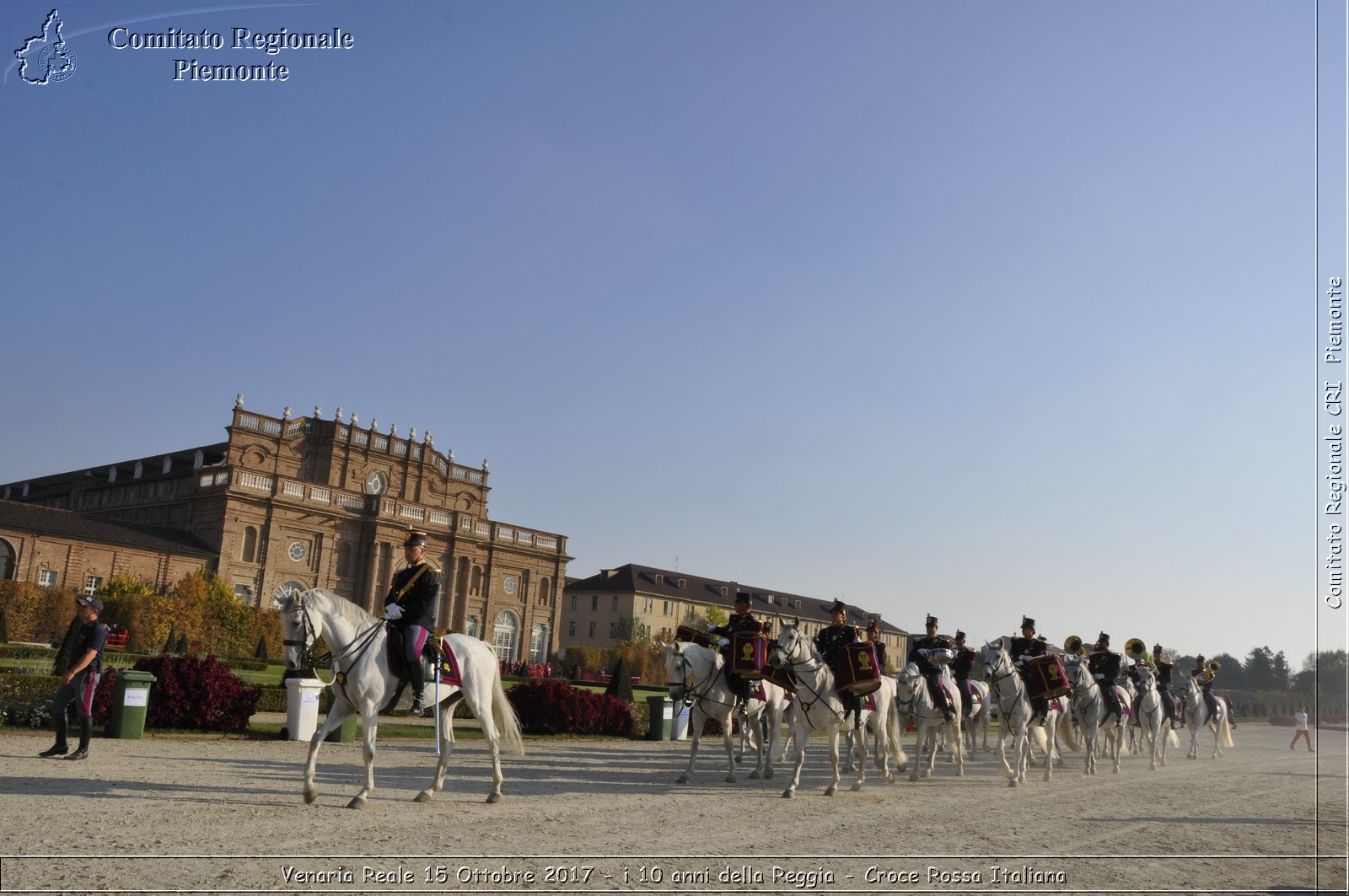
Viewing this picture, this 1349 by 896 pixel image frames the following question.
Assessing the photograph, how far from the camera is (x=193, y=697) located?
17719 millimetres

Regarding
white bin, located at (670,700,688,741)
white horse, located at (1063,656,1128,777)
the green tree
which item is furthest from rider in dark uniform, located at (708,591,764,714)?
the green tree

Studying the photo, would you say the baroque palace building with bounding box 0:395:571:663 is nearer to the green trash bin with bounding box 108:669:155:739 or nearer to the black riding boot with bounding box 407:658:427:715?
the green trash bin with bounding box 108:669:155:739

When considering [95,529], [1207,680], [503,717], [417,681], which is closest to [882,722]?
[503,717]

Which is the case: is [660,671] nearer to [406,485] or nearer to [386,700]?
[406,485]

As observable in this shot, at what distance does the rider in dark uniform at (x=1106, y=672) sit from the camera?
66.9 ft

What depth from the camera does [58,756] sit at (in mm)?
12703

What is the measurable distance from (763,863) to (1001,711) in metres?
9.83

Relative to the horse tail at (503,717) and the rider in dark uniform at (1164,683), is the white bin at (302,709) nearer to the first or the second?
the horse tail at (503,717)

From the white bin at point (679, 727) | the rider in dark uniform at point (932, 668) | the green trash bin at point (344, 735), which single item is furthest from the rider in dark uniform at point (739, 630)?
the white bin at point (679, 727)

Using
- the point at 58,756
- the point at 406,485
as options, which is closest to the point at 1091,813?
the point at 58,756

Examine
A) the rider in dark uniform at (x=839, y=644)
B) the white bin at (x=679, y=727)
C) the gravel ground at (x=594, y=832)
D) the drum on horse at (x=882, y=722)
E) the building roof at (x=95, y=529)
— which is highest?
the building roof at (x=95, y=529)

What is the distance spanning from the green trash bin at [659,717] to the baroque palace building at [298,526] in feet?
116

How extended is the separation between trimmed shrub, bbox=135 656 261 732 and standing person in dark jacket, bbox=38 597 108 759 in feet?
15.7

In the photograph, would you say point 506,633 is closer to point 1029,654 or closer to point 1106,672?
point 1106,672
